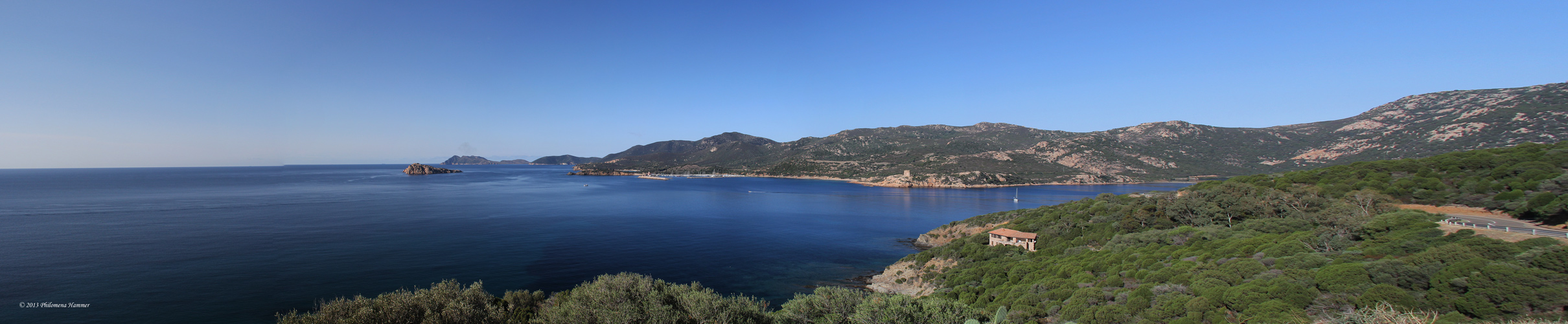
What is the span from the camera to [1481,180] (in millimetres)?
24891

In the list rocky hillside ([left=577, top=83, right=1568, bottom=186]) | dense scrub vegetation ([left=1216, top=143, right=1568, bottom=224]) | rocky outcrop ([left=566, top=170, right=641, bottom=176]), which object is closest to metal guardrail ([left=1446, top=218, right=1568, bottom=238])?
dense scrub vegetation ([left=1216, top=143, right=1568, bottom=224])

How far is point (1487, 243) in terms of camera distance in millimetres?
14500

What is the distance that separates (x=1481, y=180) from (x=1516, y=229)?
10.3m

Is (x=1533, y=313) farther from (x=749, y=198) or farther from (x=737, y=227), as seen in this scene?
(x=749, y=198)

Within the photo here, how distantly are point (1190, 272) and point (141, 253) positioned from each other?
58425 millimetres

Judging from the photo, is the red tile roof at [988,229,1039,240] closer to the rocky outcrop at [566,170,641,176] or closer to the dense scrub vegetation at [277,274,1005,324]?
the dense scrub vegetation at [277,274,1005,324]

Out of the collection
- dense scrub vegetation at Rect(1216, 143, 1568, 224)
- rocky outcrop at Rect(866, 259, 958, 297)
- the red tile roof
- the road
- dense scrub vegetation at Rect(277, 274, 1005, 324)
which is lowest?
rocky outcrop at Rect(866, 259, 958, 297)

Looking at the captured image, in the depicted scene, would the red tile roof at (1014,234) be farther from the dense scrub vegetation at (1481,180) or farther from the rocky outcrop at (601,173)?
the rocky outcrop at (601,173)

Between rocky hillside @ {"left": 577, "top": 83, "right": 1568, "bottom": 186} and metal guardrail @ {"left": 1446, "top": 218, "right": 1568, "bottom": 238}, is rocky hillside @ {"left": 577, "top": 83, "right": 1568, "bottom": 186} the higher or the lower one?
the higher one

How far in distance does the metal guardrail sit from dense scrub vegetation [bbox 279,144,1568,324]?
160 centimetres

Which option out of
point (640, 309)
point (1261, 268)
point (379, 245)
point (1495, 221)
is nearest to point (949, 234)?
point (1261, 268)

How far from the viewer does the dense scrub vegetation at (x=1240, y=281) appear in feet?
41.4

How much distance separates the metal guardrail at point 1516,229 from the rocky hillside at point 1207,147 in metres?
81.4

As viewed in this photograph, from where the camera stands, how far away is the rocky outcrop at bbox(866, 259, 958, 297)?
92.1 ft
